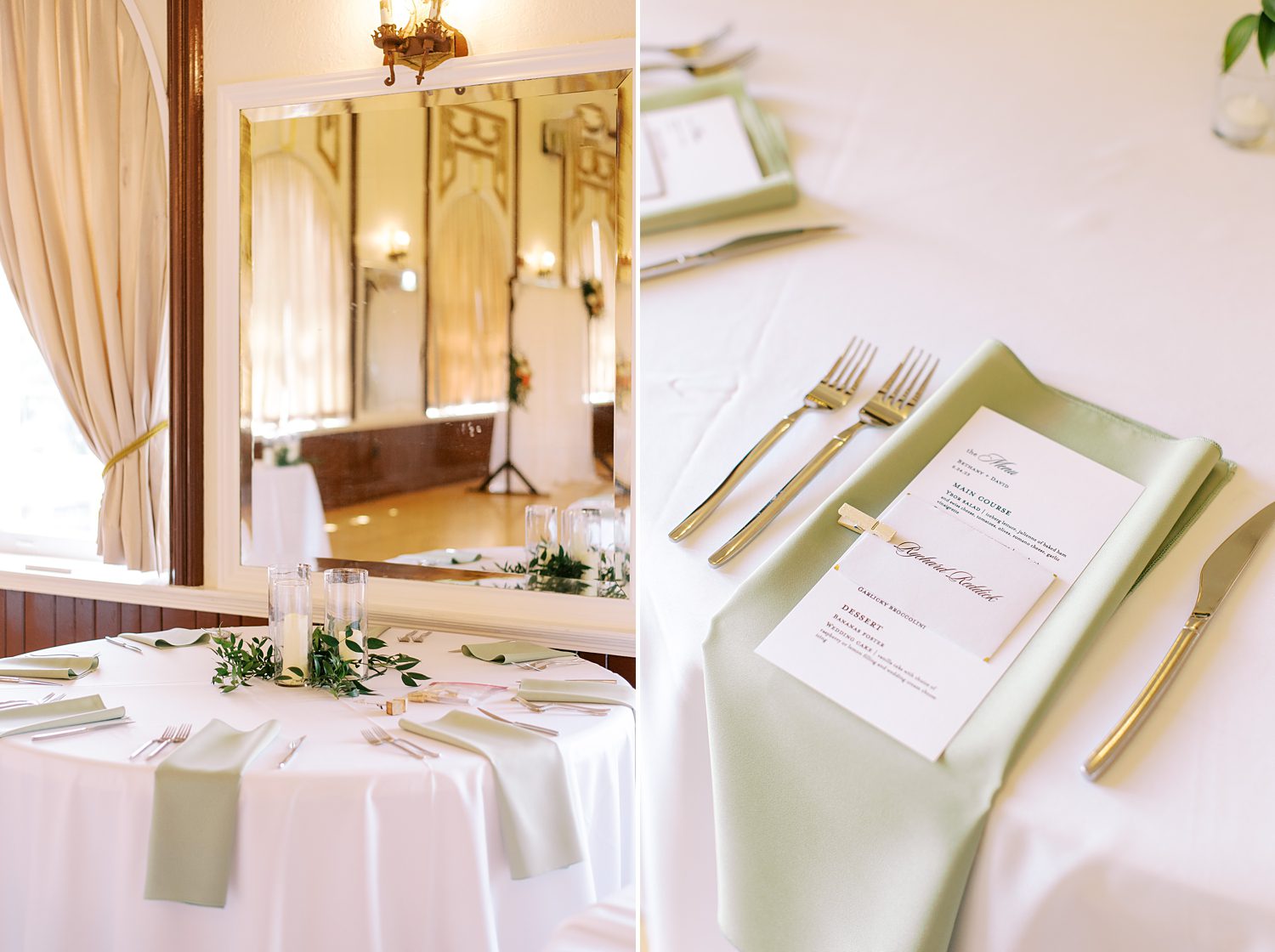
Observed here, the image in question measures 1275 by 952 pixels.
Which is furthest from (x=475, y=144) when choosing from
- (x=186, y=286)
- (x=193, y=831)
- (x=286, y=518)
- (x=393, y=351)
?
(x=193, y=831)

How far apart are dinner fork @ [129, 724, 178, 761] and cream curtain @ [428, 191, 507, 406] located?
974 millimetres

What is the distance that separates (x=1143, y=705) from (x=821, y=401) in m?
0.09

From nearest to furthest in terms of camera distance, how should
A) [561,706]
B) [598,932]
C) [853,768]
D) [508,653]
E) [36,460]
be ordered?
[853,768]
[598,932]
[561,706]
[508,653]
[36,460]

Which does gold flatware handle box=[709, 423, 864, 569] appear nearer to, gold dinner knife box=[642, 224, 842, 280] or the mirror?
gold dinner knife box=[642, 224, 842, 280]

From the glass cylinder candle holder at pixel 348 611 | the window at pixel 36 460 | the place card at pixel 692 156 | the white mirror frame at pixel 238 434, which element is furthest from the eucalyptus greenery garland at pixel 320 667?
the window at pixel 36 460

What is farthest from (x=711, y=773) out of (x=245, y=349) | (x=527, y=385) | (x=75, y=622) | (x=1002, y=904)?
(x=75, y=622)

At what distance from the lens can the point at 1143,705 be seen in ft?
0.59

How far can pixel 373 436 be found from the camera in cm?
219

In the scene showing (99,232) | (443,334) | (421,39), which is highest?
(421,39)

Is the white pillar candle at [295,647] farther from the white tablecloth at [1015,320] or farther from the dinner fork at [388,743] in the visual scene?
the white tablecloth at [1015,320]

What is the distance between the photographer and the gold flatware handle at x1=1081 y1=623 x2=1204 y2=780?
0.17 metres

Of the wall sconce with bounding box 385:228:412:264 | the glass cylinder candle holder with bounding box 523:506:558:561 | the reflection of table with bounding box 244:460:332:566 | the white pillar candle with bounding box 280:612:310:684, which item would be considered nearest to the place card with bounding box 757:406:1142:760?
the white pillar candle with bounding box 280:612:310:684

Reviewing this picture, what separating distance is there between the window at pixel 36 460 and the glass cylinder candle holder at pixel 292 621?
154cm

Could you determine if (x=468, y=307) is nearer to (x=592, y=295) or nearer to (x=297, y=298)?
(x=592, y=295)
